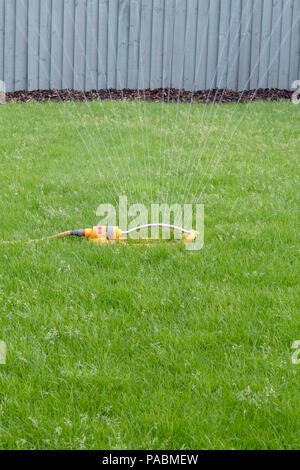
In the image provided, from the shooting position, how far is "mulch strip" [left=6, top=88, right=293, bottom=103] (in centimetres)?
1052

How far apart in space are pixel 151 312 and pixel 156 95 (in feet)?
26.1

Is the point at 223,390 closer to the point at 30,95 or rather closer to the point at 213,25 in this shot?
the point at 30,95

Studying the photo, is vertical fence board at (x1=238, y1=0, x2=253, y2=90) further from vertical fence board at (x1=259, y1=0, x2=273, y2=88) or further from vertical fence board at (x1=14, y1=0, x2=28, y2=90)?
vertical fence board at (x1=14, y1=0, x2=28, y2=90)

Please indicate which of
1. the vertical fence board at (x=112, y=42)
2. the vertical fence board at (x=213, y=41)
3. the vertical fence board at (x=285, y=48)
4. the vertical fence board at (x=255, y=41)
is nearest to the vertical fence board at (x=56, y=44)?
the vertical fence board at (x=112, y=42)

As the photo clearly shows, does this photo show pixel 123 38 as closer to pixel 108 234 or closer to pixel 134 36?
pixel 134 36

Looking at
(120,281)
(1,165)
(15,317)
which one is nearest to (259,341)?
(120,281)

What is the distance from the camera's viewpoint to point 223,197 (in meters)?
5.46

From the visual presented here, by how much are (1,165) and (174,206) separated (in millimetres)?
2041

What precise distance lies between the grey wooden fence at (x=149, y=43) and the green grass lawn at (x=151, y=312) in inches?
191

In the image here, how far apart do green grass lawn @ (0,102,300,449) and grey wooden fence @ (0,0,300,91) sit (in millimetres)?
4844

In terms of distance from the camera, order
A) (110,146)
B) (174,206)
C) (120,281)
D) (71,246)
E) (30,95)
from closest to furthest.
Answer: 1. (120,281)
2. (71,246)
3. (174,206)
4. (110,146)
5. (30,95)

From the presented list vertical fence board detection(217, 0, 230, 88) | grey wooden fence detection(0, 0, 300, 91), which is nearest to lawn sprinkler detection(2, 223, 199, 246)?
grey wooden fence detection(0, 0, 300, 91)

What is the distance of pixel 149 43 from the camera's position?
11.2 m

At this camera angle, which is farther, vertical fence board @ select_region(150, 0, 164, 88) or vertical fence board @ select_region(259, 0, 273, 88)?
vertical fence board @ select_region(259, 0, 273, 88)
